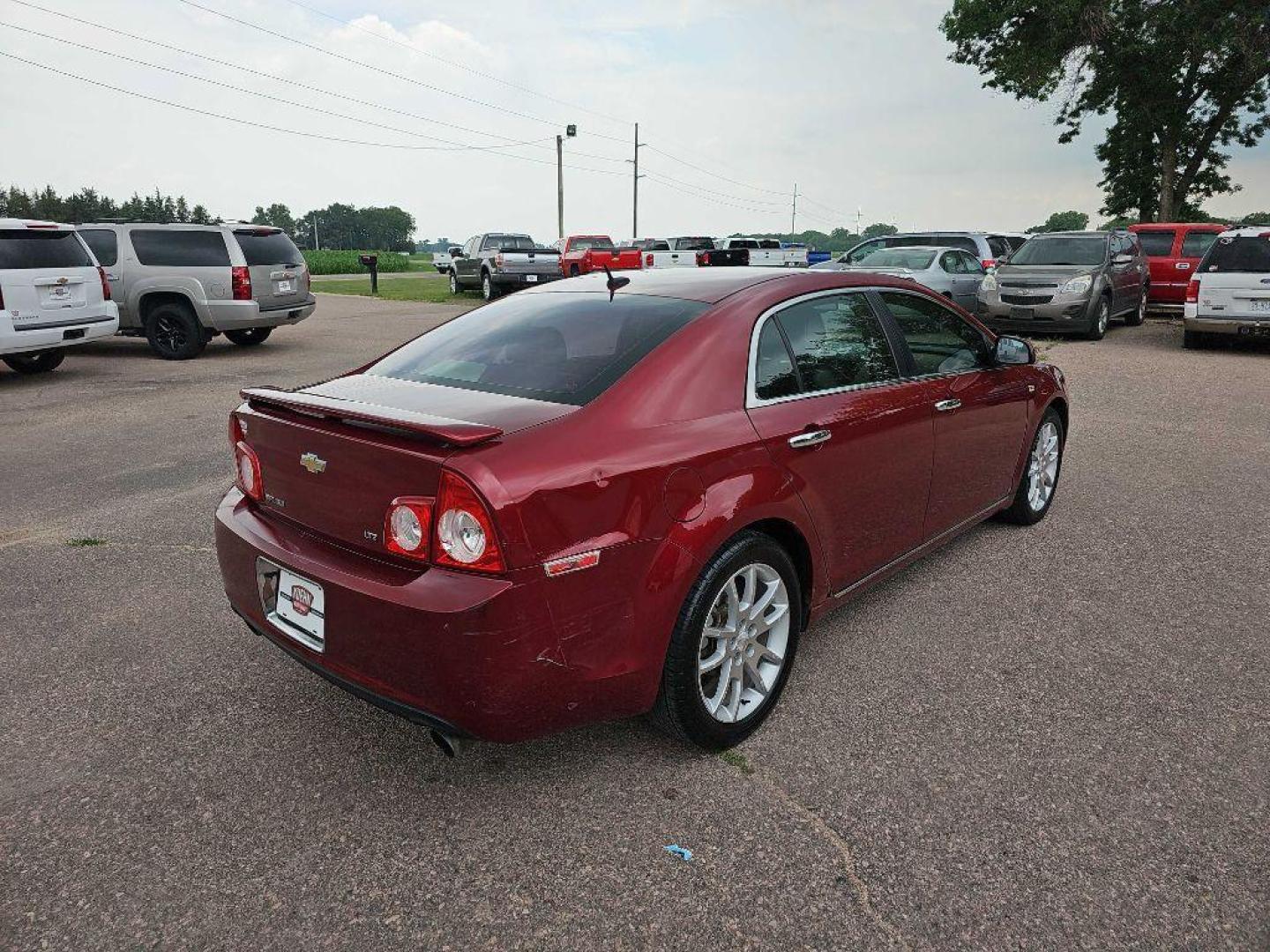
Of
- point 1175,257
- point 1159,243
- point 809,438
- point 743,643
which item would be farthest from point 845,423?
point 1159,243

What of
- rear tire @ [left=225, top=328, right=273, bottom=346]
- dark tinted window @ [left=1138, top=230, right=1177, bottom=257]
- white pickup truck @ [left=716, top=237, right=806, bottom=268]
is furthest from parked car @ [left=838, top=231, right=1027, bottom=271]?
rear tire @ [left=225, top=328, right=273, bottom=346]

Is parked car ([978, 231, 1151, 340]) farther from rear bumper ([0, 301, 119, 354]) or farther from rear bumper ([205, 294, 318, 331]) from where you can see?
rear bumper ([0, 301, 119, 354])

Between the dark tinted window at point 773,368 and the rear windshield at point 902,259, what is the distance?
39.3ft

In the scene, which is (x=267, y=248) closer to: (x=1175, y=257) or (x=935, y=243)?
(x=935, y=243)

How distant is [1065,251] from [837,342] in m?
13.7

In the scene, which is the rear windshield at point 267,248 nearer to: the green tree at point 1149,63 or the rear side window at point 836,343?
the rear side window at point 836,343

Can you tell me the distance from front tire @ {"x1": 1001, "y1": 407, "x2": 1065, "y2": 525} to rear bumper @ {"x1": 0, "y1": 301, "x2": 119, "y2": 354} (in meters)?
10.1

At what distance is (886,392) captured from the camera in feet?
11.1

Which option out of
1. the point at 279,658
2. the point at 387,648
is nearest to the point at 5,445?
the point at 279,658

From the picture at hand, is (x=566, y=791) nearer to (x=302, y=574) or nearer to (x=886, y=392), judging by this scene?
(x=302, y=574)

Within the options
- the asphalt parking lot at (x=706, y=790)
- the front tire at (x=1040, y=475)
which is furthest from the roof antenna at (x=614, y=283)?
the front tire at (x=1040, y=475)

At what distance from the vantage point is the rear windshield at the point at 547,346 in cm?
267

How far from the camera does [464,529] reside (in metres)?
2.18

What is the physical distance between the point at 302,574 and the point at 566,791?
101 centimetres
